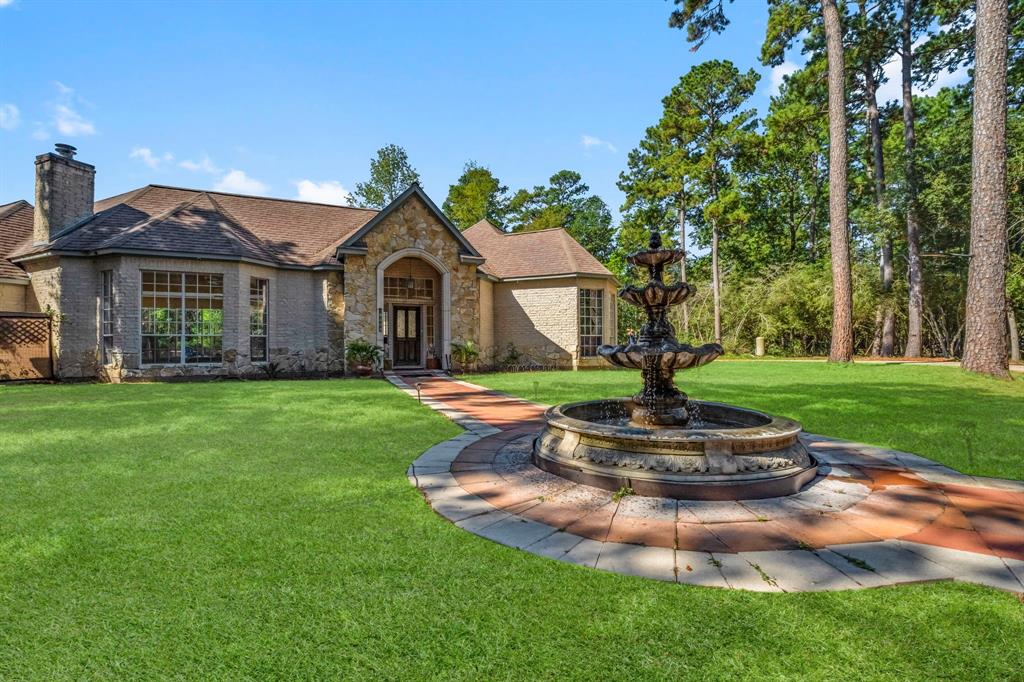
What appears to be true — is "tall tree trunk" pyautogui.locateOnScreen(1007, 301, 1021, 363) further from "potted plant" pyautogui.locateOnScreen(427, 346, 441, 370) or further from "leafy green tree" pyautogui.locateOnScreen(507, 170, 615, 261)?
"leafy green tree" pyautogui.locateOnScreen(507, 170, 615, 261)

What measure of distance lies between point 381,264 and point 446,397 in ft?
22.8

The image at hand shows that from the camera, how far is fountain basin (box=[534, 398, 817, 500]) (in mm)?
3961

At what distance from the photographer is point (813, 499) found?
3938 millimetres

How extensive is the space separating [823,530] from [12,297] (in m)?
20.3

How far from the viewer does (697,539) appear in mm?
3156

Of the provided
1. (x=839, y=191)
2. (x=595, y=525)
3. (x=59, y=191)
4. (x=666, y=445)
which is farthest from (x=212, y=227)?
(x=839, y=191)

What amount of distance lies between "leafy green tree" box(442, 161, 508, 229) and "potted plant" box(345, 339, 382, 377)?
77.4ft

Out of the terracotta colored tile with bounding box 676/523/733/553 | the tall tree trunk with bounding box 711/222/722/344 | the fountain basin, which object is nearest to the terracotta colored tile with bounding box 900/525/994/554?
the fountain basin

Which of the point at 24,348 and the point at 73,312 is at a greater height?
the point at 73,312

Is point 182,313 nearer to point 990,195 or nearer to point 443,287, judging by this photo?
point 443,287

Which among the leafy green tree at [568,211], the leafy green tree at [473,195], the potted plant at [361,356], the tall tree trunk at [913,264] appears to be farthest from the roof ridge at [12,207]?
the tall tree trunk at [913,264]

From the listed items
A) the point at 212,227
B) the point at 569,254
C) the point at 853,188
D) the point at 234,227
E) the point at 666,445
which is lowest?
the point at 666,445

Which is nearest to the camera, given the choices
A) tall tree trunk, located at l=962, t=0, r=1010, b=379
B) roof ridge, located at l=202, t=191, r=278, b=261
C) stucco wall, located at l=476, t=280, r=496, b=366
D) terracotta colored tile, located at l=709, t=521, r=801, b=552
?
terracotta colored tile, located at l=709, t=521, r=801, b=552

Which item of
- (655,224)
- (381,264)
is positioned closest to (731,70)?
(655,224)
